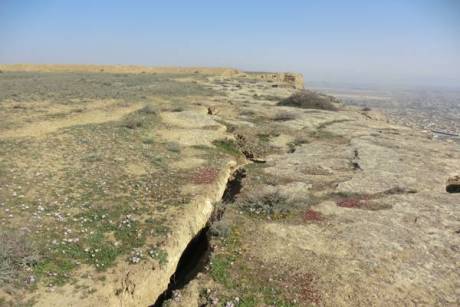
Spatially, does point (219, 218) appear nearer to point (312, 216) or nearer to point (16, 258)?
point (312, 216)

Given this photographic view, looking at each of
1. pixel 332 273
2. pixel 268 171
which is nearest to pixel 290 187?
pixel 268 171

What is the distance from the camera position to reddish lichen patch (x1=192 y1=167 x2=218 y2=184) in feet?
45.0

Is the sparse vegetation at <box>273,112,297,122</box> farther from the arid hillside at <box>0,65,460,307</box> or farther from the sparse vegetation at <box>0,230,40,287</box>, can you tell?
the sparse vegetation at <box>0,230,40,287</box>

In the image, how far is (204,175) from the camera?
47.0 feet

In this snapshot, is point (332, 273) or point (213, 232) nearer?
point (332, 273)

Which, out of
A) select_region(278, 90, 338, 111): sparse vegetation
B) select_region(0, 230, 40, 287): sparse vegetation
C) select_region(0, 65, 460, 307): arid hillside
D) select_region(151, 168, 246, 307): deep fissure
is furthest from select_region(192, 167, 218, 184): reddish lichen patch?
select_region(278, 90, 338, 111): sparse vegetation

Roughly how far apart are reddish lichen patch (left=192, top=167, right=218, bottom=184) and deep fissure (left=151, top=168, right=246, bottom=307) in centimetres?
95

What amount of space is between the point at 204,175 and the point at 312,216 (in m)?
4.72

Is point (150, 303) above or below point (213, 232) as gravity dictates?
below

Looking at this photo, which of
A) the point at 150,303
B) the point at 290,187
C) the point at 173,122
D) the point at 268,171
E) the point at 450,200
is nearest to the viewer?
the point at 150,303

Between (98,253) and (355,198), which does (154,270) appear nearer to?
(98,253)

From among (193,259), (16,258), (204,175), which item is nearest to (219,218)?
(193,259)

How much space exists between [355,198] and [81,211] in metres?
8.83

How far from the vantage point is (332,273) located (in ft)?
28.0
